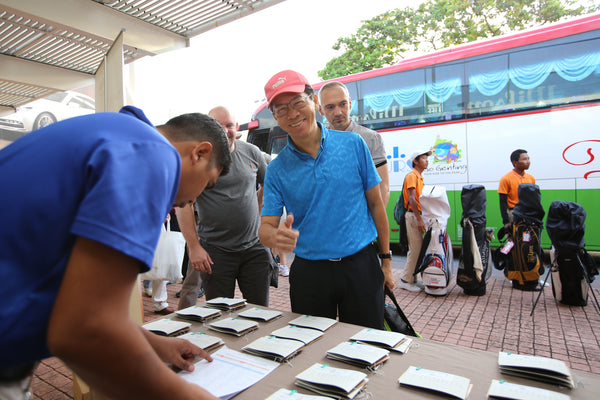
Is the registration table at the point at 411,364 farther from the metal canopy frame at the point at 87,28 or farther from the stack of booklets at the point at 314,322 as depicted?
the metal canopy frame at the point at 87,28

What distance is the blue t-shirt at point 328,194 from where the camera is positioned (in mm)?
1987

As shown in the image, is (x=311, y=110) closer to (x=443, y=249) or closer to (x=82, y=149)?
(x=82, y=149)

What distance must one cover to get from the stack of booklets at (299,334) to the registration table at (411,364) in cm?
2

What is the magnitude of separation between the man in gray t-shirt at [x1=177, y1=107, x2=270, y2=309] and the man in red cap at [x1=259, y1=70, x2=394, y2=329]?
28.5 inches

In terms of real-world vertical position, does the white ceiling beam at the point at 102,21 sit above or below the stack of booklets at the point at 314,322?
above

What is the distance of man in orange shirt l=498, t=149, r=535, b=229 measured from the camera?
5.62m

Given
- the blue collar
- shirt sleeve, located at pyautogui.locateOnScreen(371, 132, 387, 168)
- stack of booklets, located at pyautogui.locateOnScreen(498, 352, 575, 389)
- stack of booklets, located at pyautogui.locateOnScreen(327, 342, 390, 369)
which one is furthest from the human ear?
shirt sleeve, located at pyautogui.locateOnScreen(371, 132, 387, 168)

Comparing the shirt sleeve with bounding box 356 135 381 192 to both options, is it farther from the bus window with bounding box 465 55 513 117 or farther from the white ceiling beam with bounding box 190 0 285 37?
the bus window with bounding box 465 55 513 117

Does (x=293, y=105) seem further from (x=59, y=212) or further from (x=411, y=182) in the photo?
(x=411, y=182)

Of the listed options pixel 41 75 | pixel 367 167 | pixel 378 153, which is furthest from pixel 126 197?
pixel 41 75

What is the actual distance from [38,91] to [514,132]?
293 inches

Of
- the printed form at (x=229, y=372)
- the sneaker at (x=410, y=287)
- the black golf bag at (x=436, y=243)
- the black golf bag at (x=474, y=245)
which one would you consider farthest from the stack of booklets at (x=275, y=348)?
the sneaker at (x=410, y=287)

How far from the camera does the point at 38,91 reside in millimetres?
4293

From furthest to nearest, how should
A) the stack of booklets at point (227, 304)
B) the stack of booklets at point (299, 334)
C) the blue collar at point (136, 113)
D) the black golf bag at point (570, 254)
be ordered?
the black golf bag at point (570, 254), the stack of booklets at point (227, 304), the stack of booklets at point (299, 334), the blue collar at point (136, 113)
